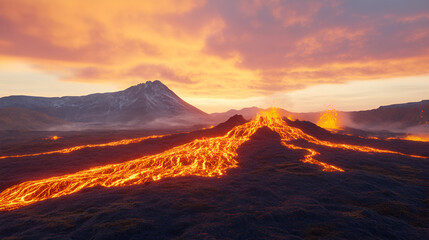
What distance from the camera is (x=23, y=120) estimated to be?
5876 inches

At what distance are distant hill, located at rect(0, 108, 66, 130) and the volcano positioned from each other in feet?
451

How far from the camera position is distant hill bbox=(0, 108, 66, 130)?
135 meters

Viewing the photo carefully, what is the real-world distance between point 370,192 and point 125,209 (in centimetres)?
1892

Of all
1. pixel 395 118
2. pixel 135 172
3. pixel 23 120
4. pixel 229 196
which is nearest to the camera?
pixel 229 196

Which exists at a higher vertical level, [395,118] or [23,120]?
[23,120]

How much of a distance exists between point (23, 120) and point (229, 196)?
7323 inches

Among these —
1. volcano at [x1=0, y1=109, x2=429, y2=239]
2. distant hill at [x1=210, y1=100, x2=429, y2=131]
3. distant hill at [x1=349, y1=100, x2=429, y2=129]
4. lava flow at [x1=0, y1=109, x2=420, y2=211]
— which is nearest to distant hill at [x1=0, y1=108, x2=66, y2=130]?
volcano at [x1=0, y1=109, x2=429, y2=239]

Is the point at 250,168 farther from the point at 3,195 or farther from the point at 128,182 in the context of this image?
the point at 3,195

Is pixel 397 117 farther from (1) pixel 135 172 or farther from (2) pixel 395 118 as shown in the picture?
(1) pixel 135 172

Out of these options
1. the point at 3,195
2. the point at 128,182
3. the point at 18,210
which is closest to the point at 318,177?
the point at 128,182

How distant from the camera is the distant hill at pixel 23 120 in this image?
135000mm

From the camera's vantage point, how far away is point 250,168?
1050 inches

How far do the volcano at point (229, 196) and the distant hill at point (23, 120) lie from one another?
137m

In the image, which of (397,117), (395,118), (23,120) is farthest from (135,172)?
(397,117)
